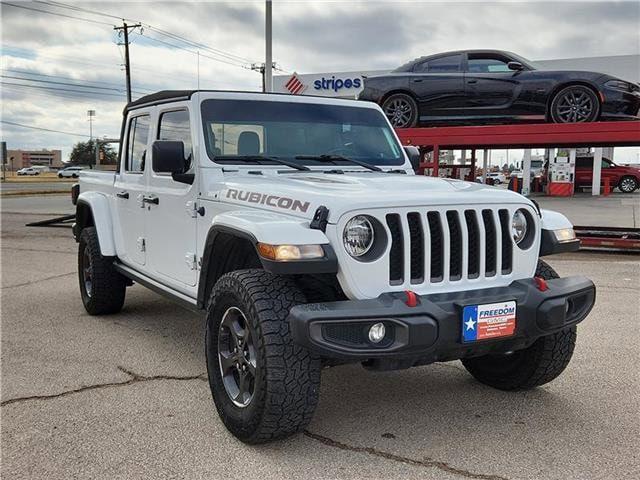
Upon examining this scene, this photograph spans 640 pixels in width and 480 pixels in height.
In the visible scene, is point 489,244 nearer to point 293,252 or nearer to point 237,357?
point 293,252

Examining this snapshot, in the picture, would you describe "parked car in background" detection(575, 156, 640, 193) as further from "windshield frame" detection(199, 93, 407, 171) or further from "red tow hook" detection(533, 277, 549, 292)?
"red tow hook" detection(533, 277, 549, 292)

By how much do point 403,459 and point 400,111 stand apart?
8741mm

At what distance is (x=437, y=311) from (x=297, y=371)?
72 cm

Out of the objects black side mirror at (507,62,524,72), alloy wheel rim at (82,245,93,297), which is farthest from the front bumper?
black side mirror at (507,62,524,72)

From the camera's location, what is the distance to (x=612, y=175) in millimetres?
29312

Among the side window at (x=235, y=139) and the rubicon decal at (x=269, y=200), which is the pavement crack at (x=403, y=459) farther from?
the side window at (x=235, y=139)

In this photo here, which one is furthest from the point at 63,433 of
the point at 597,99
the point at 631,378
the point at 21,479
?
the point at 597,99

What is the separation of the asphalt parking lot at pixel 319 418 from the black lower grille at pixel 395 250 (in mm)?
927

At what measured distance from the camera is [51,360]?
4676 millimetres

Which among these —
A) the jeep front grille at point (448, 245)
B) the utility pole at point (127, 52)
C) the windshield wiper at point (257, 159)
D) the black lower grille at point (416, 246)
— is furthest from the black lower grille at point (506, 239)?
the utility pole at point (127, 52)

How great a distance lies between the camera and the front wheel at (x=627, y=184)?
95.9 feet

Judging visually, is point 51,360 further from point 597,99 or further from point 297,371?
point 597,99

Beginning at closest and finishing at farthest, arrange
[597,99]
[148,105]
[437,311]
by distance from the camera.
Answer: [437,311] → [148,105] → [597,99]

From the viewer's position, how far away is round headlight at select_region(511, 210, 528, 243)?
137 inches
